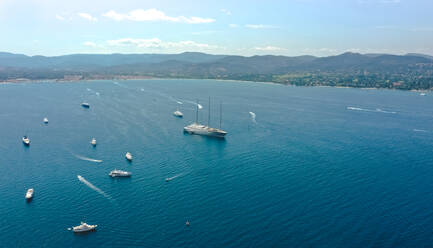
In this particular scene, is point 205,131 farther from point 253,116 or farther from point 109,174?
point 109,174

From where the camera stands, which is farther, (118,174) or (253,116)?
(253,116)

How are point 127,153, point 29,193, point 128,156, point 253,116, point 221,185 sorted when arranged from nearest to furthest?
point 29,193, point 221,185, point 128,156, point 127,153, point 253,116

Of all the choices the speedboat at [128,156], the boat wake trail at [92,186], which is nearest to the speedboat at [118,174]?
the boat wake trail at [92,186]

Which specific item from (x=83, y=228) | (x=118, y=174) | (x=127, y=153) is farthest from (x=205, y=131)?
(x=83, y=228)

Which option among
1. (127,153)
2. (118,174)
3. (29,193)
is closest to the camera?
(29,193)

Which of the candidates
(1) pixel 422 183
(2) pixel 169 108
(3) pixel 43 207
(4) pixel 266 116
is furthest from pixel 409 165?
(2) pixel 169 108

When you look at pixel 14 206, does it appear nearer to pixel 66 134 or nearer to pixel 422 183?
pixel 66 134

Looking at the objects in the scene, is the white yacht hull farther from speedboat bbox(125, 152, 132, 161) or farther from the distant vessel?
the distant vessel

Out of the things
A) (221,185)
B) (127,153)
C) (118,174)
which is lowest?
(221,185)

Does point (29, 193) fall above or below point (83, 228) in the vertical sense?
above
